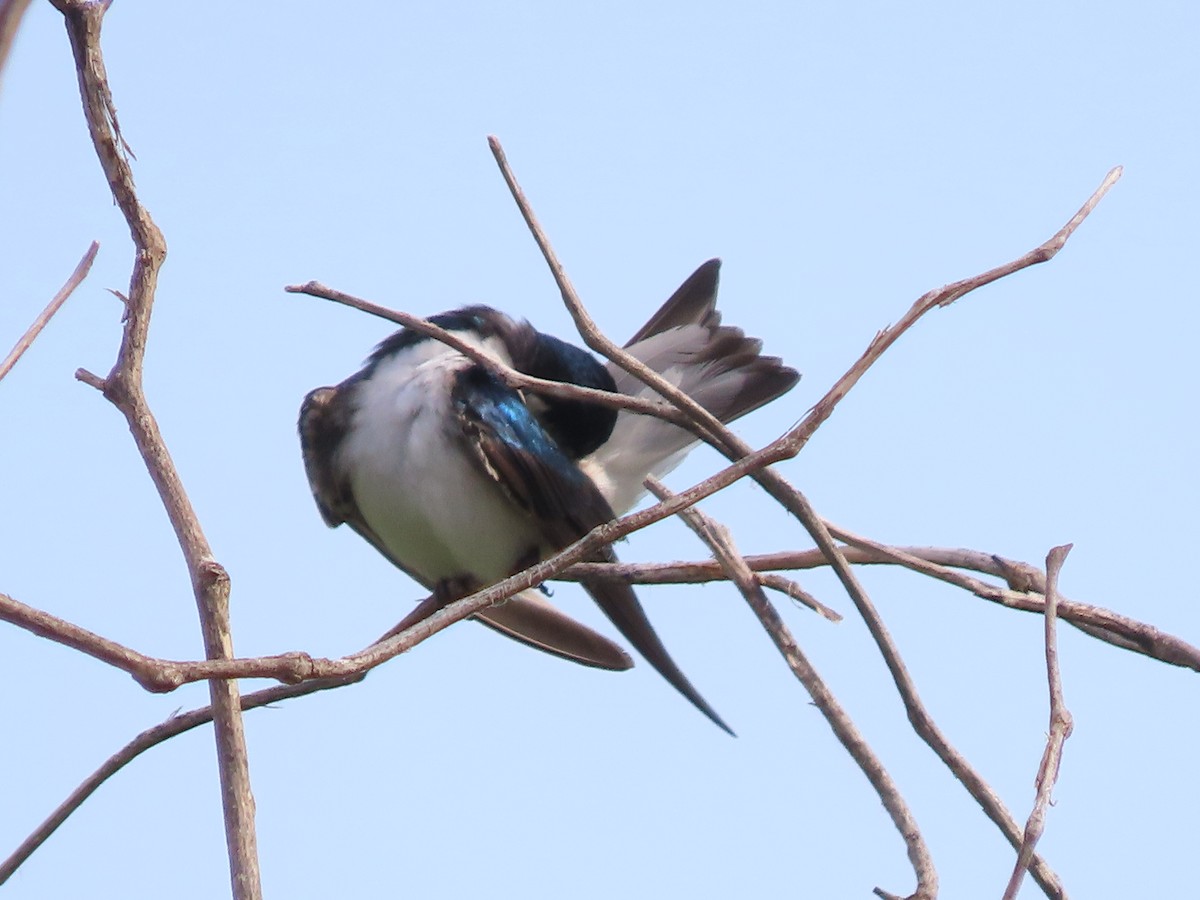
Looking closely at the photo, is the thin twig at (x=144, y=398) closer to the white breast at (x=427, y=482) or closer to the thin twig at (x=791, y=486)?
the thin twig at (x=791, y=486)

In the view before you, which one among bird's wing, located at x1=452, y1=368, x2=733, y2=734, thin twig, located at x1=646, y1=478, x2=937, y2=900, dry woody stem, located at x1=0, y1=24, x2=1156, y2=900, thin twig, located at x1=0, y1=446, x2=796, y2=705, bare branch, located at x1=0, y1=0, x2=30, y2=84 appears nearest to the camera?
bare branch, located at x1=0, y1=0, x2=30, y2=84

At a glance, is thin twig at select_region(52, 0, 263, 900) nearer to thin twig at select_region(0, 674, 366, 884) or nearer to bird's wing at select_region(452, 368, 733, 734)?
thin twig at select_region(0, 674, 366, 884)

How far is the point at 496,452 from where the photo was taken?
4.55 m

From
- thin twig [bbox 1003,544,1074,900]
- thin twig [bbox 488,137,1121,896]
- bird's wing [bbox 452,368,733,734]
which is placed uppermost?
bird's wing [bbox 452,368,733,734]

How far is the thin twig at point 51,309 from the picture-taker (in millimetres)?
1951

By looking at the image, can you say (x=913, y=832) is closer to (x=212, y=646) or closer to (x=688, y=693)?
(x=212, y=646)

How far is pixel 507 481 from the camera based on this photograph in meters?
4.59

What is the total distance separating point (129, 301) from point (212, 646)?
0.53 metres

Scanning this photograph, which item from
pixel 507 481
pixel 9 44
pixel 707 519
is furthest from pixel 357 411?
pixel 9 44

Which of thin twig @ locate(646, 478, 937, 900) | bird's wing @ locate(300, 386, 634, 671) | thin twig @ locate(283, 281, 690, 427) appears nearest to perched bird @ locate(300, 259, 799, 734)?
bird's wing @ locate(300, 386, 634, 671)

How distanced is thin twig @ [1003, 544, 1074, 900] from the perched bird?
2040 mm

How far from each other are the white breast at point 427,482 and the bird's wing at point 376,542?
0.06 meters

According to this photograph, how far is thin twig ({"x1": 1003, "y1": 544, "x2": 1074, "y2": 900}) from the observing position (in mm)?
1700

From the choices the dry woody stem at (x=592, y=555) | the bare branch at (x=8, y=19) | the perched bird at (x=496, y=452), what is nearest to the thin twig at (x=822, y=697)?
the dry woody stem at (x=592, y=555)
